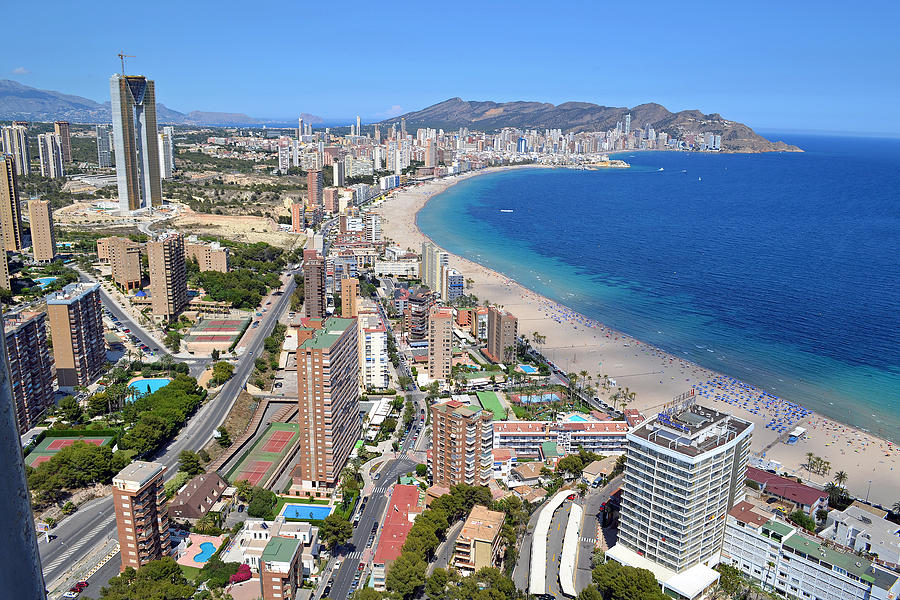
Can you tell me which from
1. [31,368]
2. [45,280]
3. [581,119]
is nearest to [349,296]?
[31,368]

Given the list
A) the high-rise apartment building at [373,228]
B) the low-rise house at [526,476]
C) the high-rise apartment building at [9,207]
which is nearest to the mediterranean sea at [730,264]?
the high-rise apartment building at [373,228]

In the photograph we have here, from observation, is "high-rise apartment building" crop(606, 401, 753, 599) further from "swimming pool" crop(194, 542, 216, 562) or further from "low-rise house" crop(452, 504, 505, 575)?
"swimming pool" crop(194, 542, 216, 562)

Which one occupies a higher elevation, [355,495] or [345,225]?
[345,225]

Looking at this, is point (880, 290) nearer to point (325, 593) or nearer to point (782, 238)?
point (782, 238)

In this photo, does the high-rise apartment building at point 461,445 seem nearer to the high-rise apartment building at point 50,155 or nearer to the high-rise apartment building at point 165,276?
the high-rise apartment building at point 165,276

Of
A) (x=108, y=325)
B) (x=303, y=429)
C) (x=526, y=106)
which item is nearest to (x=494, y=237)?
(x=108, y=325)
